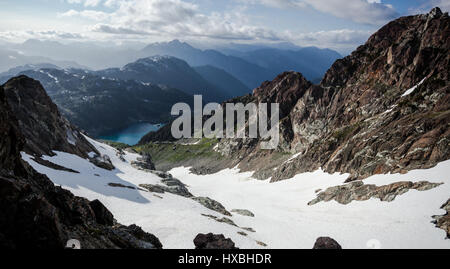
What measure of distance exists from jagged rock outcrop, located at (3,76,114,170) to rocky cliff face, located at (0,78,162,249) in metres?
34.6

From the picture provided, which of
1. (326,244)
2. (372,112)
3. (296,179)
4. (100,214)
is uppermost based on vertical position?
(372,112)

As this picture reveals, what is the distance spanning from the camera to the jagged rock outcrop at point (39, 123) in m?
60.9

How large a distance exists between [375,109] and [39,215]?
9946 centimetres

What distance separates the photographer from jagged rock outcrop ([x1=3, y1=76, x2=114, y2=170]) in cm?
6087

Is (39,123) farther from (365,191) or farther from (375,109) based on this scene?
(375,109)

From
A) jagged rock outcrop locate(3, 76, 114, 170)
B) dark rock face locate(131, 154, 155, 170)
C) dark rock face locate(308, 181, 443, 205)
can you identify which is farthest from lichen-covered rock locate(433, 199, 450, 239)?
dark rock face locate(131, 154, 155, 170)

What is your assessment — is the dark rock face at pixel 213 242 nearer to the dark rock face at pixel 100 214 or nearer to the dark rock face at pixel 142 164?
the dark rock face at pixel 100 214

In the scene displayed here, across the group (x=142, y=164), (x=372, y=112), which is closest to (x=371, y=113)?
(x=372, y=112)

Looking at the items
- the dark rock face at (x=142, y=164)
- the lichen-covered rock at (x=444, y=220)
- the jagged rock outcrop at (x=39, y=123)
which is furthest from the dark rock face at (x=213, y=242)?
the dark rock face at (x=142, y=164)

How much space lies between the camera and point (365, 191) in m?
56.8

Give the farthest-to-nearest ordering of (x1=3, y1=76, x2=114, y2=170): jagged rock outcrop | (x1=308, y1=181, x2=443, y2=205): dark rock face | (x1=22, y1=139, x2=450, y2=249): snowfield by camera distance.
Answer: (x1=3, y1=76, x2=114, y2=170): jagged rock outcrop → (x1=308, y1=181, x2=443, y2=205): dark rock face → (x1=22, y1=139, x2=450, y2=249): snowfield

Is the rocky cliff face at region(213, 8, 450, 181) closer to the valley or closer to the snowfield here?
the valley
